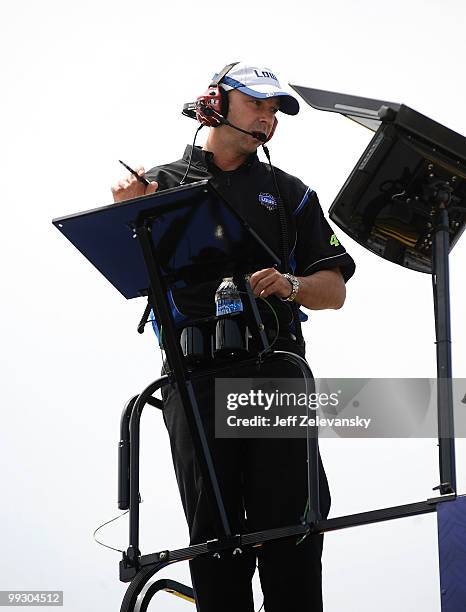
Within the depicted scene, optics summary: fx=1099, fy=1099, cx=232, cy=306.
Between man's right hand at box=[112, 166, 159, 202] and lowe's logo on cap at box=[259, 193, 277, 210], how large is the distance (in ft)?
1.71

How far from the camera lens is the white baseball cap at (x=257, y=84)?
147 inches

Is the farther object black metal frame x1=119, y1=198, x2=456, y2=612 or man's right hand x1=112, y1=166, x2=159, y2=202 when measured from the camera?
man's right hand x1=112, y1=166, x2=159, y2=202

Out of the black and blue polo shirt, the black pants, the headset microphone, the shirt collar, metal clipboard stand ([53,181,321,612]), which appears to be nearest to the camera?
metal clipboard stand ([53,181,321,612])

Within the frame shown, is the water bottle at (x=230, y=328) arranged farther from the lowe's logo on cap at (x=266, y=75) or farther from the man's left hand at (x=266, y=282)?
the lowe's logo on cap at (x=266, y=75)

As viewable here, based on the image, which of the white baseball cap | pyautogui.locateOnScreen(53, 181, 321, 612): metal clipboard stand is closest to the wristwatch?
pyautogui.locateOnScreen(53, 181, 321, 612): metal clipboard stand

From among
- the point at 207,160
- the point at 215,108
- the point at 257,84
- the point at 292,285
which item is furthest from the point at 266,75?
the point at 292,285

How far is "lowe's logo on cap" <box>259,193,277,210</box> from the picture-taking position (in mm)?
3727

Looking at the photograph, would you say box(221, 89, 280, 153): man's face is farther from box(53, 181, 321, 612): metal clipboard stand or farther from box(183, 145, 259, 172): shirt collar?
box(53, 181, 321, 612): metal clipboard stand

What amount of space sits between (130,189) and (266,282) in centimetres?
51

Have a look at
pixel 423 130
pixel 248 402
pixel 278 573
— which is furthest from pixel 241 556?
pixel 423 130

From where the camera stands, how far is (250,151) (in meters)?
3.80

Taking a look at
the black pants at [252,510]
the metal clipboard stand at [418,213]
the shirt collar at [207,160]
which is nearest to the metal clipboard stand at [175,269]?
the black pants at [252,510]

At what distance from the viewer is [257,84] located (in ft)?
12.3

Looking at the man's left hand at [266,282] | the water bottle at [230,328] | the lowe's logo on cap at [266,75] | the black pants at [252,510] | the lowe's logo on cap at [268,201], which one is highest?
the lowe's logo on cap at [266,75]
